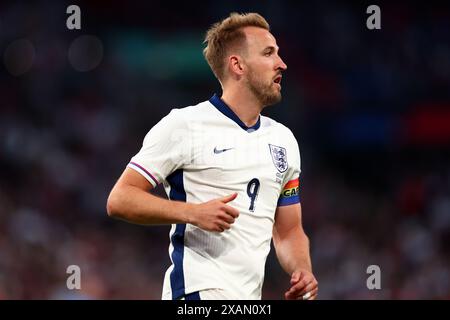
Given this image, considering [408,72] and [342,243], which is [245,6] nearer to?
[408,72]

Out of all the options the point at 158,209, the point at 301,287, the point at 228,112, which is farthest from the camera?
the point at 228,112

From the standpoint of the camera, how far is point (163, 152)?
12.0 feet

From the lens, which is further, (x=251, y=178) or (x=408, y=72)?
(x=408, y=72)

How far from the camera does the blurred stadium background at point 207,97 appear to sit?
8.62m

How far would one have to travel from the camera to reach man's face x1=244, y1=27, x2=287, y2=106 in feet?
13.1

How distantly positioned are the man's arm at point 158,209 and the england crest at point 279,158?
49 centimetres

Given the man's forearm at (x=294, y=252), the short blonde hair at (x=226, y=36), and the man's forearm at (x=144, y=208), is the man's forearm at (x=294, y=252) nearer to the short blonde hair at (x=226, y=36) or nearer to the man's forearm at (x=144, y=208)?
the man's forearm at (x=144, y=208)

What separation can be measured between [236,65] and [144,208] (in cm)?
101

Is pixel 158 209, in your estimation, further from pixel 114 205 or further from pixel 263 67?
pixel 263 67

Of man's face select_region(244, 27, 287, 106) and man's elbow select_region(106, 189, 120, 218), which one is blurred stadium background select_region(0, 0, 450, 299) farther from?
man's elbow select_region(106, 189, 120, 218)

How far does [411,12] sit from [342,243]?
313 centimetres

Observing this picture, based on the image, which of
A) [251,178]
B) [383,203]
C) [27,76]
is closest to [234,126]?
[251,178]

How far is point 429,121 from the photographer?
9500 mm

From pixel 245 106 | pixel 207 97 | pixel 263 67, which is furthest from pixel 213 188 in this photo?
pixel 207 97
